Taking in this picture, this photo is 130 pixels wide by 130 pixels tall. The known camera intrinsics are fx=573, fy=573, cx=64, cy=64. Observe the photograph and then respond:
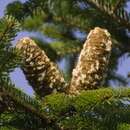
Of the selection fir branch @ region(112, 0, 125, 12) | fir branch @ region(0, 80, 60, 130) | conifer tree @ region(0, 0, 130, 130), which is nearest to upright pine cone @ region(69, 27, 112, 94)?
conifer tree @ region(0, 0, 130, 130)

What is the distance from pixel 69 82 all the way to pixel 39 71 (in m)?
0.17

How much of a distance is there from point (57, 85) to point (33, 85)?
0.07 m

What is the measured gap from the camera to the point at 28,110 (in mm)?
1229

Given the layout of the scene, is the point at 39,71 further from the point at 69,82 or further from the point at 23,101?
the point at 23,101

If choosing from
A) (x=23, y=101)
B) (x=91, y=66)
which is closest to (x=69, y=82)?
(x=91, y=66)

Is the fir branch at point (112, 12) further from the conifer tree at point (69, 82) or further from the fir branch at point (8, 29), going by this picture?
the fir branch at point (8, 29)

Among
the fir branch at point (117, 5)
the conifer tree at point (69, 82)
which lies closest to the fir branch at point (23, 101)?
the conifer tree at point (69, 82)

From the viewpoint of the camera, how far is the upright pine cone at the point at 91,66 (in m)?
Result: 1.53

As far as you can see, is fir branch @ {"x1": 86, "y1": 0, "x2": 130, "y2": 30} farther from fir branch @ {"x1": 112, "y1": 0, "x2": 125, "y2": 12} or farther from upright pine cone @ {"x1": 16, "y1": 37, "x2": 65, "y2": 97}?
upright pine cone @ {"x1": 16, "y1": 37, "x2": 65, "y2": 97}

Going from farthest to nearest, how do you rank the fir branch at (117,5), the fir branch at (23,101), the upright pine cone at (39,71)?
the fir branch at (117,5) → the upright pine cone at (39,71) → the fir branch at (23,101)

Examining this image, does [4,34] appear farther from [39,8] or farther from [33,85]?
[39,8]

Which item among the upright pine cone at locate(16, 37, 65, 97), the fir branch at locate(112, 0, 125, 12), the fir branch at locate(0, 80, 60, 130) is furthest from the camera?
the fir branch at locate(112, 0, 125, 12)

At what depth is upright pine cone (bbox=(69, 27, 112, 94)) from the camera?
1.53 m

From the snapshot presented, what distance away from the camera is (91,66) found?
154 cm
